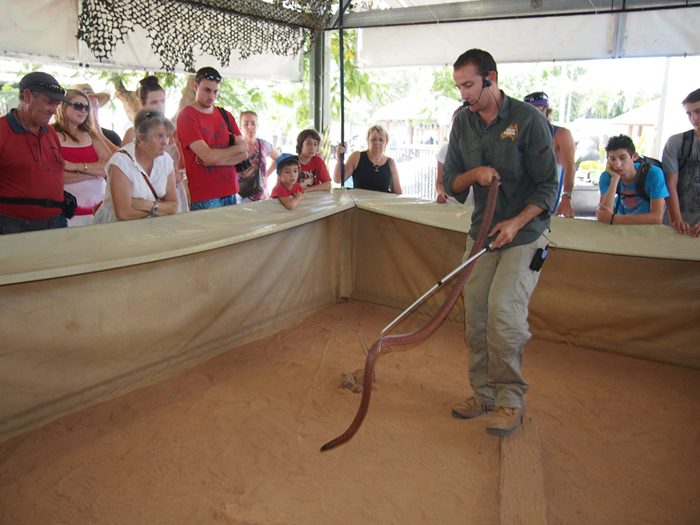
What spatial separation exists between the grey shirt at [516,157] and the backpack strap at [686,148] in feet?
6.06

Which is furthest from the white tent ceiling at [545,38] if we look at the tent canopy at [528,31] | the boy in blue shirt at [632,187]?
the boy in blue shirt at [632,187]

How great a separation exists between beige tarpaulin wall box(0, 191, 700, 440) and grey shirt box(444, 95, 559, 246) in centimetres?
114

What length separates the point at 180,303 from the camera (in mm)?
3652

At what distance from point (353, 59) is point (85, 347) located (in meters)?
5.24

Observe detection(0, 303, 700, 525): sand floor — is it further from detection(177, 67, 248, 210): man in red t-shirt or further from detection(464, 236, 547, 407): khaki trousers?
detection(177, 67, 248, 210): man in red t-shirt

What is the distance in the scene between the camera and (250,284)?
4.21 metres

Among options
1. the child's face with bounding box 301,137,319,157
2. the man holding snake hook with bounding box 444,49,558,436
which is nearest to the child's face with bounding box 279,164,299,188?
the child's face with bounding box 301,137,319,157

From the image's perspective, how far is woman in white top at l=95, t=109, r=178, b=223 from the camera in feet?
11.2

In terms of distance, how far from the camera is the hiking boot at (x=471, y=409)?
3.21 m

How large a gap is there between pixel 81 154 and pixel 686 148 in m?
4.30

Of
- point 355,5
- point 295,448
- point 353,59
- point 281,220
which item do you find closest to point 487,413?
point 295,448

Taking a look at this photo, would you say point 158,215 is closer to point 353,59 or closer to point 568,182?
point 568,182

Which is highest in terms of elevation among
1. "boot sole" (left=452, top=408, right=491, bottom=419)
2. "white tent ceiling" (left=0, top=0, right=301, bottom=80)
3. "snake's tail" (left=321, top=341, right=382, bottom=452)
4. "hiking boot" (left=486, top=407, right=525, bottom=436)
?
"white tent ceiling" (left=0, top=0, right=301, bottom=80)

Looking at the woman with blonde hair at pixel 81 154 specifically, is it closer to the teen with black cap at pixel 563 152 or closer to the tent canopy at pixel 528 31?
the tent canopy at pixel 528 31
